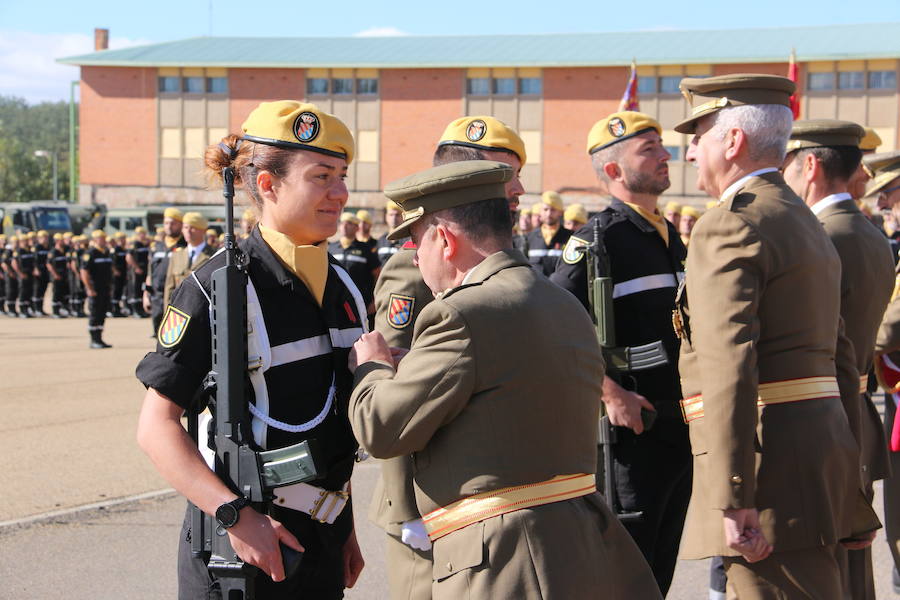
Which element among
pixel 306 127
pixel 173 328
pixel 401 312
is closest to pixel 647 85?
pixel 401 312

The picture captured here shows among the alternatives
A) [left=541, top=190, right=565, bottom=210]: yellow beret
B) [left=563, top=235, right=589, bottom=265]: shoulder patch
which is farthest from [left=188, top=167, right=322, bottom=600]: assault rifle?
[left=541, top=190, right=565, bottom=210]: yellow beret

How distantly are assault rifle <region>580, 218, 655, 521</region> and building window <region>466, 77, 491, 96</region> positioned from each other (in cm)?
4792

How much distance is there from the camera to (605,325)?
4734mm

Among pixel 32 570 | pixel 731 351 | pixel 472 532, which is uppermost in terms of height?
pixel 731 351

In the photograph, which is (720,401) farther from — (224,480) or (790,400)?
(224,480)

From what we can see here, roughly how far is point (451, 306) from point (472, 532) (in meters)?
0.59

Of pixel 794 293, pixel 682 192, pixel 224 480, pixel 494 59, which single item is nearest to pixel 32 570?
pixel 224 480

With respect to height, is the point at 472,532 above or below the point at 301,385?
below

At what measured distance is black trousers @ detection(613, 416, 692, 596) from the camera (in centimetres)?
466

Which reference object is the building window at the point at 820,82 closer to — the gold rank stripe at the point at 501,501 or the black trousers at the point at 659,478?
the black trousers at the point at 659,478

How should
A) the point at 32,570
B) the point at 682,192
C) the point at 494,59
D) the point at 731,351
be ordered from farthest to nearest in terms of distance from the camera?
the point at 494,59
the point at 682,192
the point at 32,570
the point at 731,351

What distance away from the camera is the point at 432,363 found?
8.70 ft

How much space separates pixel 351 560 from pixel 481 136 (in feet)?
6.40

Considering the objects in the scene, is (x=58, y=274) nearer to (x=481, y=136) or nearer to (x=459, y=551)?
(x=481, y=136)
